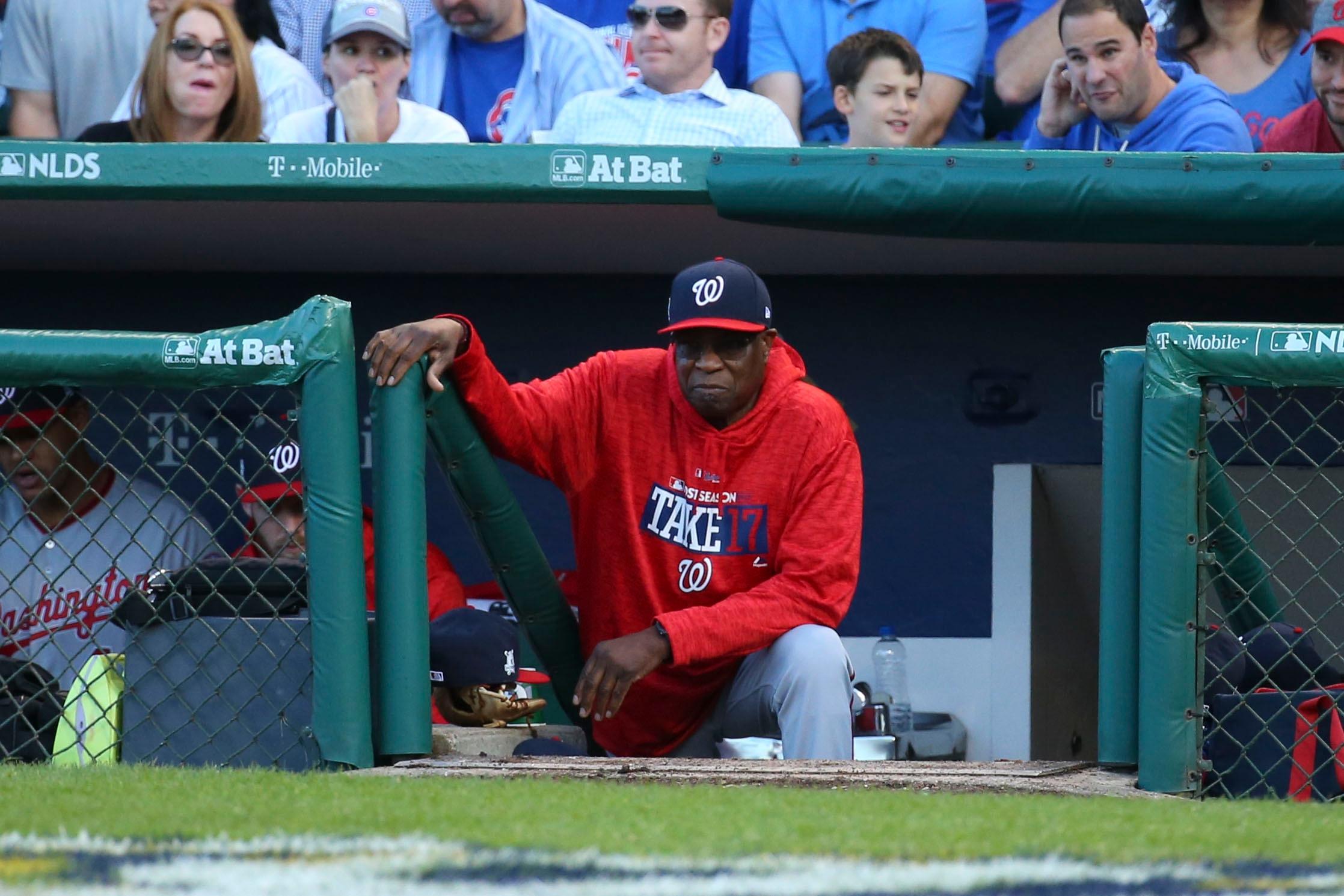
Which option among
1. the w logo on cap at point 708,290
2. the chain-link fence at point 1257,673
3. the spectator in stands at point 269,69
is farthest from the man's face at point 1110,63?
the spectator in stands at point 269,69

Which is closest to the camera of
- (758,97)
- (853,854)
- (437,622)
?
(853,854)

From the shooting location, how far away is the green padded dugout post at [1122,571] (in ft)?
9.84

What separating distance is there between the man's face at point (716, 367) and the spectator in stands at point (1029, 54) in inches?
88.9

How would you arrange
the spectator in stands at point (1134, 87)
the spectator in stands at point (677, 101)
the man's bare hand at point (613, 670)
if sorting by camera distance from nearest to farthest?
the man's bare hand at point (613, 670) < the spectator in stands at point (1134, 87) < the spectator in stands at point (677, 101)

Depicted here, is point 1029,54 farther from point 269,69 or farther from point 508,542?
point 508,542

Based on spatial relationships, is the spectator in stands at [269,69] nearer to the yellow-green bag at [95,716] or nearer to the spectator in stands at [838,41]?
the spectator in stands at [838,41]

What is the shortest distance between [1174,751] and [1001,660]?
242 centimetres

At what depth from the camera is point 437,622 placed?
3715 mm

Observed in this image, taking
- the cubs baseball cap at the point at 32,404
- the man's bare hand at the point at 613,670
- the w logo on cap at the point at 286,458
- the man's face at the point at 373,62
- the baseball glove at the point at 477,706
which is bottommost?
the baseball glove at the point at 477,706

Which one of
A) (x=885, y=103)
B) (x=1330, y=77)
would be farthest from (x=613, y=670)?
(x=1330, y=77)

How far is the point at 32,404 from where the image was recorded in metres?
4.82

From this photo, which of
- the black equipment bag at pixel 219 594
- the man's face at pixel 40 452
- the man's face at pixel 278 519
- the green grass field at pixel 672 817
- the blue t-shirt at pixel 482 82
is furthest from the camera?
the blue t-shirt at pixel 482 82

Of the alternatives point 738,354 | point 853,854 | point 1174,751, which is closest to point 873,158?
point 738,354

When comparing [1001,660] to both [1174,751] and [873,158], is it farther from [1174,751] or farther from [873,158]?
[1174,751]
